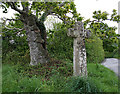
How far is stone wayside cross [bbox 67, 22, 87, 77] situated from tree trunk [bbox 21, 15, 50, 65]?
2.21m

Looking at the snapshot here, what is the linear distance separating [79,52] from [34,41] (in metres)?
2.66

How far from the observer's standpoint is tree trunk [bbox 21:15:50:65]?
230 inches

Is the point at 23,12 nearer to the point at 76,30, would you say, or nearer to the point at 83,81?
the point at 76,30

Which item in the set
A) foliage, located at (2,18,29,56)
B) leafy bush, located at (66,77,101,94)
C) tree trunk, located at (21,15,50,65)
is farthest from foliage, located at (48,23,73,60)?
leafy bush, located at (66,77,101,94)

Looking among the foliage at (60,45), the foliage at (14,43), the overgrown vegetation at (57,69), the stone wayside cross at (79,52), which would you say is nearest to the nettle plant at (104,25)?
the overgrown vegetation at (57,69)

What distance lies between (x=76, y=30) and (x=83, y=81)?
5.88 feet

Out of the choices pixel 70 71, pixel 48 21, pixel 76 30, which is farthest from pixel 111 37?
pixel 48 21

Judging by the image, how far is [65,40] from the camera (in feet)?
27.3

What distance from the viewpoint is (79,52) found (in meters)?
4.09

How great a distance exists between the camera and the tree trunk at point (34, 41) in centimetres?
585

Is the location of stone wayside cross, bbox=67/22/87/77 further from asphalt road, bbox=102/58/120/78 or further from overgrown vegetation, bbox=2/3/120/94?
asphalt road, bbox=102/58/120/78

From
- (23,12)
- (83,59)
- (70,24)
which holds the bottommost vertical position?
(83,59)

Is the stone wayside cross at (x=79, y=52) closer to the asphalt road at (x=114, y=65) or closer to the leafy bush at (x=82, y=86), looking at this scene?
the leafy bush at (x=82, y=86)

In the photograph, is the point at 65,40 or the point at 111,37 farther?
the point at 65,40
